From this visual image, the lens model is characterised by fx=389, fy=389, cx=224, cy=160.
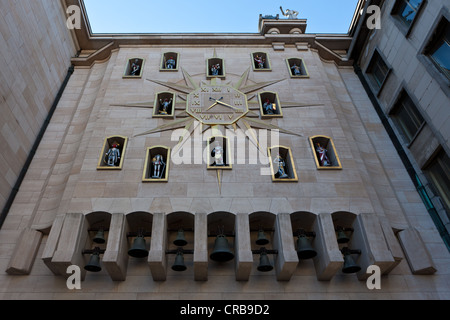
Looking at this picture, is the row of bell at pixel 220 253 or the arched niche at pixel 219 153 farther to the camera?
the arched niche at pixel 219 153

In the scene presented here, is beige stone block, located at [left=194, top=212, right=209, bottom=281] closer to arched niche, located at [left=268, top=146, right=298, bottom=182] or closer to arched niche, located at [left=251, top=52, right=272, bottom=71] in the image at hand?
arched niche, located at [left=268, top=146, right=298, bottom=182]

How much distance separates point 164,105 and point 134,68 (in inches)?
190

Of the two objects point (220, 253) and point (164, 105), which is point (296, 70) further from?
point (220, 253)

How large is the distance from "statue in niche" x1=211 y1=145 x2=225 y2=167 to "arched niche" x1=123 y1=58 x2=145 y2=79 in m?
7.87

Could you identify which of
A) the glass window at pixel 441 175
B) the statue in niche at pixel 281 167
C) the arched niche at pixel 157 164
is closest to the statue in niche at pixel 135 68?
the arched niche at pixel 157 164

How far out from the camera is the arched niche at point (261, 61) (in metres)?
A: 23.6

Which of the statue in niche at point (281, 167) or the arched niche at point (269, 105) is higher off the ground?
the arched niche at point (269, 105)

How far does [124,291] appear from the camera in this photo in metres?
13.2

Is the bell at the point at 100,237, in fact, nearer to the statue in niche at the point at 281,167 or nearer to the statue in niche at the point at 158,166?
the statue in niche at the point at 158,166

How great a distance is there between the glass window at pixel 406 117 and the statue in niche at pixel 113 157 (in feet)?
47.1

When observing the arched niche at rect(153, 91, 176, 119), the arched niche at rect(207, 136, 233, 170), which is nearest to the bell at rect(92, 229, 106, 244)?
the arched niche at rect(207, 136, 233, 170)
